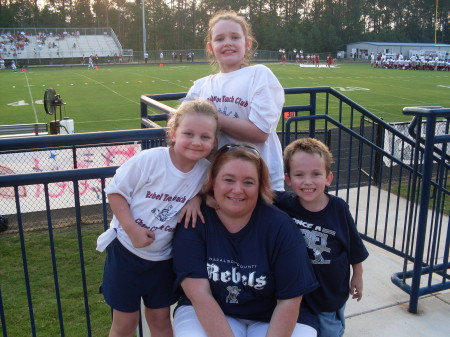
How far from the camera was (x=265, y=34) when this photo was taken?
Result: 76812 millimetres

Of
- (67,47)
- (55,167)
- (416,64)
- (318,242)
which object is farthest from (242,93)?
(67,47)

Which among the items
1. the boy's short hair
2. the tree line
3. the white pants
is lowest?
the white pants

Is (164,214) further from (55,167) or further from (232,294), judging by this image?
(55,167)

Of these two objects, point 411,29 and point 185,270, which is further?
point 411,29

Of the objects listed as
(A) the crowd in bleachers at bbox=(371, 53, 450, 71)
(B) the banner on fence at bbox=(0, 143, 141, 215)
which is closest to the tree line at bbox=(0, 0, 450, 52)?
(A) the crowd in bleachers at bbox=(371, 53, 450, 71)

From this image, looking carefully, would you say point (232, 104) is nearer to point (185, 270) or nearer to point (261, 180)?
point (261, 180)

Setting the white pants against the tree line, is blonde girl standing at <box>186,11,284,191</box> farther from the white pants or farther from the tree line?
the tree line

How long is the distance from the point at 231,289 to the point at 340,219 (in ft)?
2.20

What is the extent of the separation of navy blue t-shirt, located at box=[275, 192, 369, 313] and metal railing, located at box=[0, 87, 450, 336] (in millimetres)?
993

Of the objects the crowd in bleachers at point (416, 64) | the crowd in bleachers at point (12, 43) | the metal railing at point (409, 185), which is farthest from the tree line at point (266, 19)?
the metal railing at point (409, 185)

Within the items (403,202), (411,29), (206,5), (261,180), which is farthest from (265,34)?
(261,180)

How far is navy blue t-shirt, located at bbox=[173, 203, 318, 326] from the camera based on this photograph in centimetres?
220

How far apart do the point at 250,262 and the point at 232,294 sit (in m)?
0.19

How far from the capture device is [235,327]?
2.23 m
